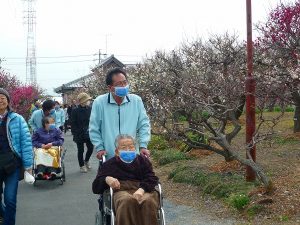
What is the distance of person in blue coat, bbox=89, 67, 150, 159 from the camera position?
549 cm

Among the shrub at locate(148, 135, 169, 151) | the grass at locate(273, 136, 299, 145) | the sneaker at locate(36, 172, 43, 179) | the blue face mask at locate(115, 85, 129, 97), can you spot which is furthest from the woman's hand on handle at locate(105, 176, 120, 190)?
the shrub at locate(148, 135, 169, 151)

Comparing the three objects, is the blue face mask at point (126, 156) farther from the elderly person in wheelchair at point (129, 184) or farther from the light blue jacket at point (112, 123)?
the light blue jacket at point (112, 123)

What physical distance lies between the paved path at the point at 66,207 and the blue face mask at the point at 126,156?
6.27 ft

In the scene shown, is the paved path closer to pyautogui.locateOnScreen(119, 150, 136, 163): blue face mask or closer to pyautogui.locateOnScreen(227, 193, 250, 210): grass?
pyautogui.locateOnScreen(227, 193, 250, 210): grass

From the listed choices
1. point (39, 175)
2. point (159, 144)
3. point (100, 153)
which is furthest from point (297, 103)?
point (100, 153)

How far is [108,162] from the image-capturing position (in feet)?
17.1

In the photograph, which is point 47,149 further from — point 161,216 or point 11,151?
point 161,216

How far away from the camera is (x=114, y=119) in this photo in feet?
18.1

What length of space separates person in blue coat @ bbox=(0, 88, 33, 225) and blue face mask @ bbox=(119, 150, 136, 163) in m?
1.40

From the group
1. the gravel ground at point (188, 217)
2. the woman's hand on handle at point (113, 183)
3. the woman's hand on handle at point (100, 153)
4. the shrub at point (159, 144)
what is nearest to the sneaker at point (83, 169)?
the shrub at point (159, 144)

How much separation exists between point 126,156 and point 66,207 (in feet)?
10.2

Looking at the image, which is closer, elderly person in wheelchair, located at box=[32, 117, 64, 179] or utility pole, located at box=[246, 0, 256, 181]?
utility pole, located at box=[246, 0, 256, 181]

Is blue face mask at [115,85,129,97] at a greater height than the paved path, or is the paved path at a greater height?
blue face mask at [115,85,129,97]

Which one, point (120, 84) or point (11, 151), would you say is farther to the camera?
point (11, 151)
